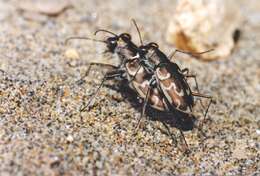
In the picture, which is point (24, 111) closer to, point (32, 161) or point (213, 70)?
point (32, 161)

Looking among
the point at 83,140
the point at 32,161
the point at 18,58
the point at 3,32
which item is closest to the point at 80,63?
the point at 18,58

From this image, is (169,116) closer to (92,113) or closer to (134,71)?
(134,71)

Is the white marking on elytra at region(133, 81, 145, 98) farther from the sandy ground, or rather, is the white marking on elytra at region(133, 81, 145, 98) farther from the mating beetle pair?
the sandy ground

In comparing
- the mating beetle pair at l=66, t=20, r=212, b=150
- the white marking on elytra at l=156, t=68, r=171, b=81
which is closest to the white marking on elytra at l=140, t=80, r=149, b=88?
the mating beetle pair at l=66, t=20, r=212, b=150

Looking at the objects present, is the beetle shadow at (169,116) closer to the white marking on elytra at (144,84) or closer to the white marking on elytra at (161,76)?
the white marking on elytra at (144,84)

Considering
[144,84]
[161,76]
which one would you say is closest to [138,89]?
[144,84]

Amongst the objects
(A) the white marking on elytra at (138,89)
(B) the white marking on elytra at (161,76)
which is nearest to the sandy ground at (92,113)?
(A) the white marking on elytra at (138,89)
